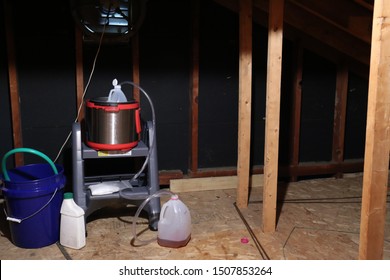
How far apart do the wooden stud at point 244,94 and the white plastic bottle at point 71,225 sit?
3.55 feet

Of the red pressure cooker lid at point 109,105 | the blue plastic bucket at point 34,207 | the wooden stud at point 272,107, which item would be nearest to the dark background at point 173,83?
the red pressure cooker lid at point 109,105

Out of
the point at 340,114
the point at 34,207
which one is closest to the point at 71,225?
the point at 34,207

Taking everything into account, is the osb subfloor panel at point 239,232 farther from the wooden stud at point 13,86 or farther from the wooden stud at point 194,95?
the wooden stud at point 13,86

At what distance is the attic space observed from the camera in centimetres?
241

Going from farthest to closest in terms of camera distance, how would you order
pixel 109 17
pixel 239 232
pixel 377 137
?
pixel 109 17, pixel 239 232, pixel 377 137

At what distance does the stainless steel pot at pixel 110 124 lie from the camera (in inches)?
93.4

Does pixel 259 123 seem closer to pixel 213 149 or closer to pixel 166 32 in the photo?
pixel 213 149

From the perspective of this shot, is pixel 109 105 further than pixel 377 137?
Yes

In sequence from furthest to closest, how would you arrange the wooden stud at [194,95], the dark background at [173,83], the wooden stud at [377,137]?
1. the wooden stud at [194,95]
2. the dark background at [173,83]
3. the wooden stud at [377,137]

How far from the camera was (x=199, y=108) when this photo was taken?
3170mm

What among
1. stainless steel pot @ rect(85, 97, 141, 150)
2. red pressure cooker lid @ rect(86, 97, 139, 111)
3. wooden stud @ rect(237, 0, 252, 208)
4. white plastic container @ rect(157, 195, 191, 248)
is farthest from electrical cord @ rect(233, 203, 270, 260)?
red pressure cooker lid @ rect(86, 97, 139, 111)

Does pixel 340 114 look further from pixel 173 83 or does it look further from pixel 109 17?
pixel 109 17

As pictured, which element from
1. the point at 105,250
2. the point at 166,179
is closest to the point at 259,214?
the point at 166,179

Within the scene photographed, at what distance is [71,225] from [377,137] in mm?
1573
